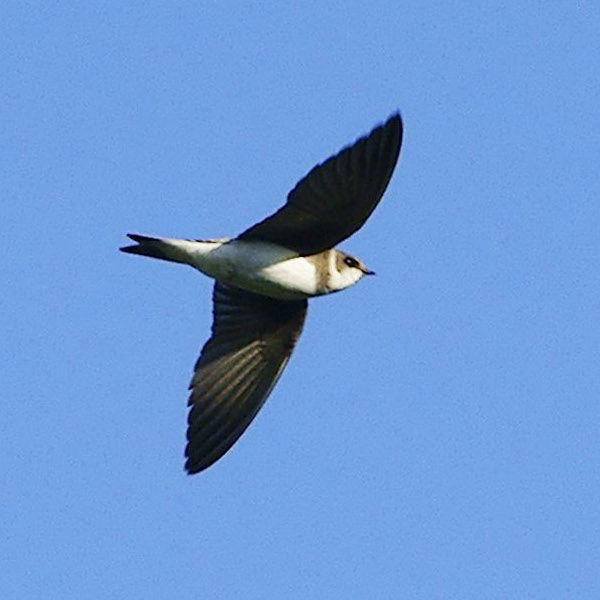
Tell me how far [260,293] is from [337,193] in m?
0.93

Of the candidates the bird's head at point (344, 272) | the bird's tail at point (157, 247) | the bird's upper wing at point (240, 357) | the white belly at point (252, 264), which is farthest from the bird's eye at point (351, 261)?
the bird's tail at point (157, 247)

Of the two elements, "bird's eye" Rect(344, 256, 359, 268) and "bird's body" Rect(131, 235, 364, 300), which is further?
"bird's eye" Rect(344, 256, 359, 268)

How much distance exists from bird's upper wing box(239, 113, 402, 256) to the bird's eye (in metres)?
0.26

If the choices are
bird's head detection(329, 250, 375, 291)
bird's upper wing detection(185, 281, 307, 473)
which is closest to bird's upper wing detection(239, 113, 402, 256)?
bird's head detection(329, 250, 375, 291)

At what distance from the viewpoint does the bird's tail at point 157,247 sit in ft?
29.6

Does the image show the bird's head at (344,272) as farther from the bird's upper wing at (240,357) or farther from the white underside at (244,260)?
the bird's upper wing at (240,357)

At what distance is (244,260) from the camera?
9031mm

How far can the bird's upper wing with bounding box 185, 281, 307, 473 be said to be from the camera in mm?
9648

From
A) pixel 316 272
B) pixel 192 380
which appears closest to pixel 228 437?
pixel 192 380

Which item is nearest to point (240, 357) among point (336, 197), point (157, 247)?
point (157, 247)

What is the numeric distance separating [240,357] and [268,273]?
0.82m

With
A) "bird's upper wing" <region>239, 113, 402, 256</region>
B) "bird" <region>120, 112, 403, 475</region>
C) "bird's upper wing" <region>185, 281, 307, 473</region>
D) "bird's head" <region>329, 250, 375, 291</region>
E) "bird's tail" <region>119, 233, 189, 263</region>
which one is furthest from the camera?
"bird's upper wing" <region>185, 281, 307, 473</region>

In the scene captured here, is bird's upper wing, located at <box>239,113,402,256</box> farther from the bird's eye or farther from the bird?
the bird's eye

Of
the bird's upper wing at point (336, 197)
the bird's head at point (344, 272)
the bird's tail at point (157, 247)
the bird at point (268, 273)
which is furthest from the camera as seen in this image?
the bird's head at point (344, 272)
